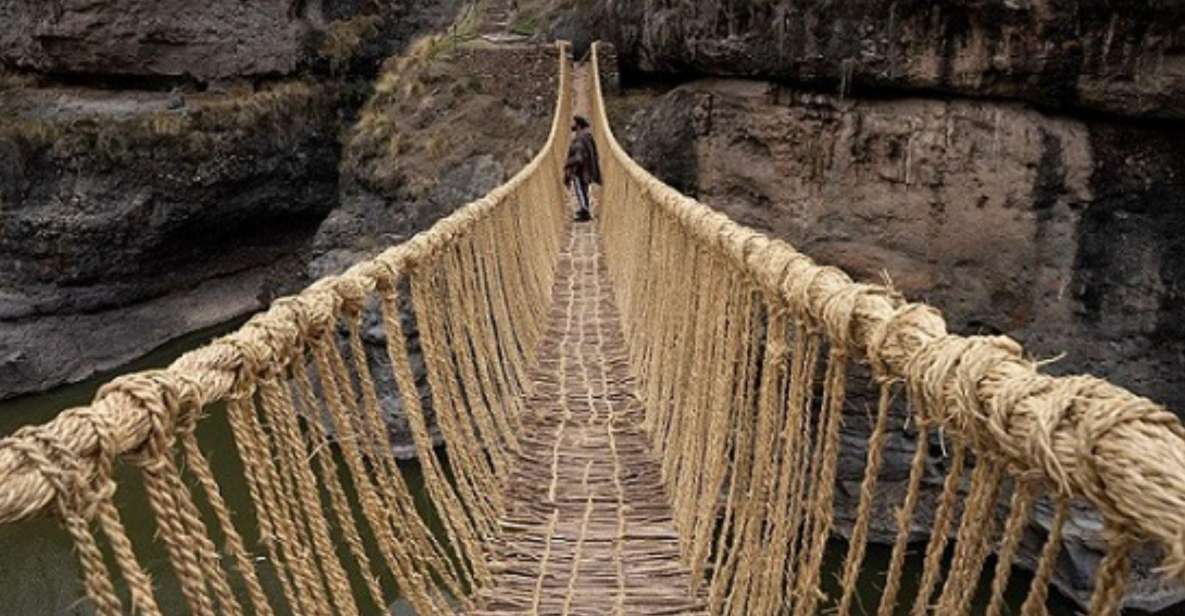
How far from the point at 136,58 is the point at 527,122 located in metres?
5.89

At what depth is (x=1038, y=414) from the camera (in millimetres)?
767

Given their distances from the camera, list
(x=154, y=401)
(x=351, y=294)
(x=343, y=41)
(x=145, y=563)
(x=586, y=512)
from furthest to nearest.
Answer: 1. (x=343, y=41)
2. (x=145, y=563)
3. (x=586, y=512)
4. (x=351, y=294)
5. (x=154, y=401)

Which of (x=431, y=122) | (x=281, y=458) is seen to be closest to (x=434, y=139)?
(x=431, y=122)

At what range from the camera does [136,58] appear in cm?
1368

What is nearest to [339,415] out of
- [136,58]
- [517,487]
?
[517,487]

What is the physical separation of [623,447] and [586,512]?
50 cm

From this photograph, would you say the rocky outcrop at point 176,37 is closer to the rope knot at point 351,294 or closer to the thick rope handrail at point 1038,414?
the rope knot at point 351,294

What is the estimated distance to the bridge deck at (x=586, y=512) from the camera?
216 centimetres

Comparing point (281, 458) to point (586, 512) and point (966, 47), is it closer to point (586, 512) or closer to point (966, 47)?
point (586, 512)

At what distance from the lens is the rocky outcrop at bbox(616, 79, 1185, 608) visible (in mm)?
7348

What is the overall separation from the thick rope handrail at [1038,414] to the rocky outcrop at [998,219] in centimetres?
663

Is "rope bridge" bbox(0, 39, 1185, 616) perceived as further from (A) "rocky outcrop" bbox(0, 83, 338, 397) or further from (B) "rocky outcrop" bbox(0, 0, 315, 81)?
(B) "rocky outcrop" bbox(0, 0, 315, 81)

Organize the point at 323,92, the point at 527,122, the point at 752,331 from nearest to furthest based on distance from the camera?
the point at 752,331 → the point at 527,122 → the point at 323,92

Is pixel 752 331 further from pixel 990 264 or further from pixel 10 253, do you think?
pixel 10 253
